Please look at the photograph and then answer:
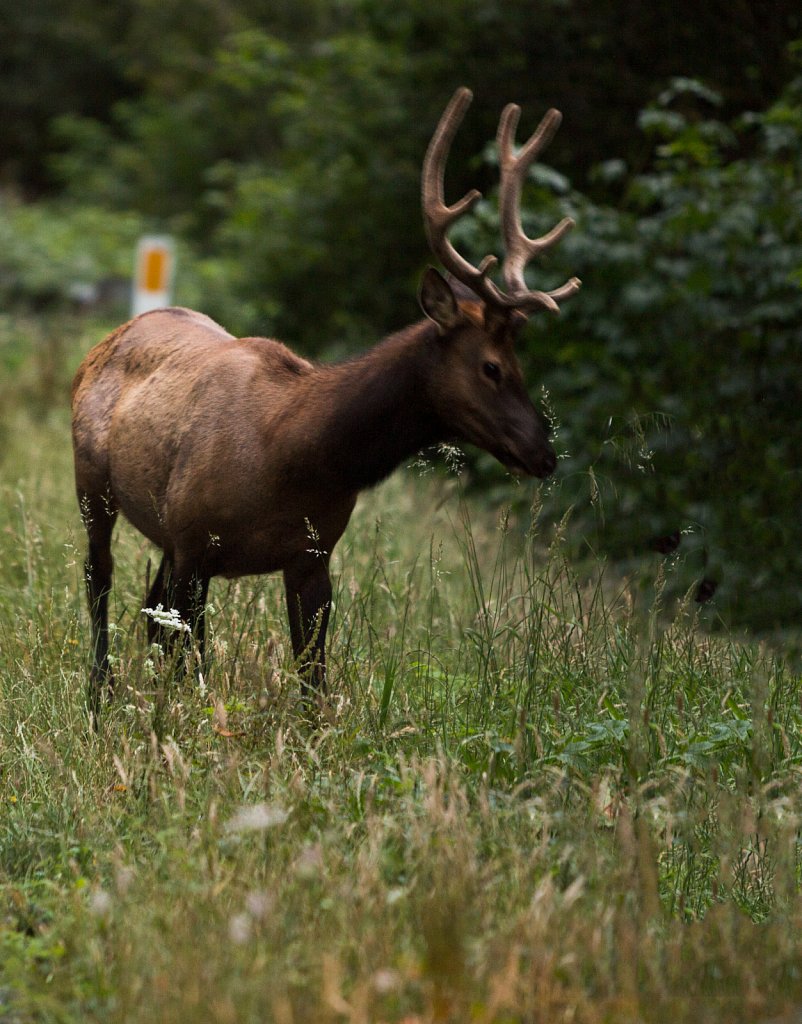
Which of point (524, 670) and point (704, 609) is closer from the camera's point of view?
point (524, 670)

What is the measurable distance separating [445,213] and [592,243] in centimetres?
498

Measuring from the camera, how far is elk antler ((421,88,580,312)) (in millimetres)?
5453

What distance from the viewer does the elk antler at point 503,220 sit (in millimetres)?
5453

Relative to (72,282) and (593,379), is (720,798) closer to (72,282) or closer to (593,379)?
(593,379)

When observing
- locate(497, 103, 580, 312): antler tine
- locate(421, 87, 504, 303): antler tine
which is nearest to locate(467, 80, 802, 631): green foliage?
locate(497, 103, 580, 312): antler tine

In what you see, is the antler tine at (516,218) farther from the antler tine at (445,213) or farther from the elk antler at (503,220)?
the antler tine at (445,213)

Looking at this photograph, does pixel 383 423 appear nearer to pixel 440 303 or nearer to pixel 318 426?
pixel 318 426

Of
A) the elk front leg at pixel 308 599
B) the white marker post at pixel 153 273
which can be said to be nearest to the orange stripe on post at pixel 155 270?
the white marker post at pixel 153 273

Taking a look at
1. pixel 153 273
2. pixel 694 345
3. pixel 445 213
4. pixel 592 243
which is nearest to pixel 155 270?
pixel 153 273

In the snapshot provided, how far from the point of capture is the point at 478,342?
552 centimetres

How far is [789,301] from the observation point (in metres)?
9.21

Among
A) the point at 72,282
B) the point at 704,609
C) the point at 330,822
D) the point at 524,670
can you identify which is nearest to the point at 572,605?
the point at 524,670

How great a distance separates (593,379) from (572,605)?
494cm

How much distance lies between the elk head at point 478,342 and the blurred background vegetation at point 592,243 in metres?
0.34
